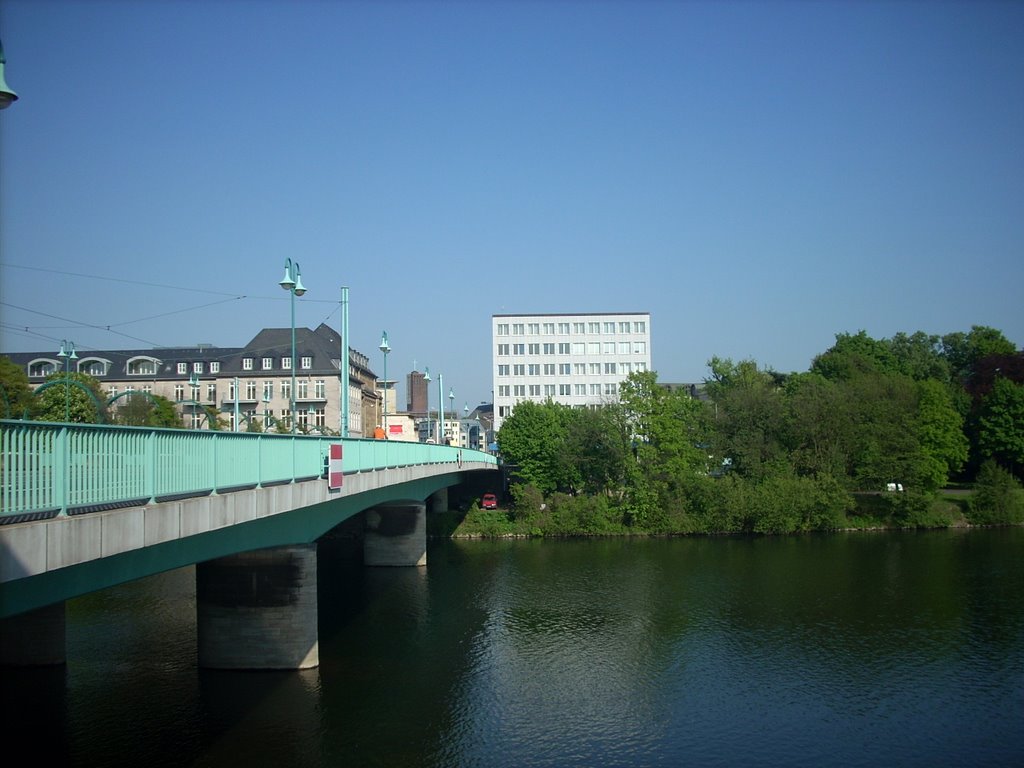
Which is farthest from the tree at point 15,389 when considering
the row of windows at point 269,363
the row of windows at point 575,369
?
the row of windows at point 575,369

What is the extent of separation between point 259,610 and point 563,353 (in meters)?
78.0

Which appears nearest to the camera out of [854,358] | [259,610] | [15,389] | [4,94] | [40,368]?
[4,94]

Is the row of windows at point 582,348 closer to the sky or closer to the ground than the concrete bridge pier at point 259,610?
closer to the sky

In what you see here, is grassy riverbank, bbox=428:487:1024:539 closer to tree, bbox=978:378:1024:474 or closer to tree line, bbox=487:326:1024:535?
tree line, bbox=487:326:1024:535

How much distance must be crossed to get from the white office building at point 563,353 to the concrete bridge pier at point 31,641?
75388 millimetres

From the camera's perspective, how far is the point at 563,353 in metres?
100

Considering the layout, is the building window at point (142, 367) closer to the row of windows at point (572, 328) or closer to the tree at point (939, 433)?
the row of windows at point (572, 328)

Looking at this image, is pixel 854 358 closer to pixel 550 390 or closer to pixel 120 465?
pixel 550 390

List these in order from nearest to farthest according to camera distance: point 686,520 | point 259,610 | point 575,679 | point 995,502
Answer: point 259,610 → point 575,679 → point 995,502 → point 686,520

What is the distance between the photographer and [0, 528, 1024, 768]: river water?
19.4 metres

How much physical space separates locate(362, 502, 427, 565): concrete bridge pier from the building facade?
25024 millimetres

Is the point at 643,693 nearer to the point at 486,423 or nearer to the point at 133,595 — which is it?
the point at 133,595

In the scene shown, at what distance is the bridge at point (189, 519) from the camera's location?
389 inches

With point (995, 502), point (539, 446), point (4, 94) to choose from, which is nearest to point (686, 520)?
point (539, 446)
